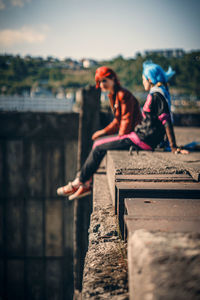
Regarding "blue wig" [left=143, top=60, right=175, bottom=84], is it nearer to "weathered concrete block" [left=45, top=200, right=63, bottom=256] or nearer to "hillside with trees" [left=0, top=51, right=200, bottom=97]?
"hillside with trees" [left=0, top=51, right=200, bottom=97]

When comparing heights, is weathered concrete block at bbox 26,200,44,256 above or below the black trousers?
below

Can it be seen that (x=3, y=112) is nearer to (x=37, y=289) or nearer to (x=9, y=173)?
(x=9, y=173)

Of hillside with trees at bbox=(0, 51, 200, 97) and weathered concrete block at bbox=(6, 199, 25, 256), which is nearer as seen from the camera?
hillside with trees at bbox=(0, 51, 200, 97)

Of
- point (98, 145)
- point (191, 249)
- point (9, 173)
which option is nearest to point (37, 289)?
point (9, 173)

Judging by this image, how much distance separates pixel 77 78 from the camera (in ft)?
178

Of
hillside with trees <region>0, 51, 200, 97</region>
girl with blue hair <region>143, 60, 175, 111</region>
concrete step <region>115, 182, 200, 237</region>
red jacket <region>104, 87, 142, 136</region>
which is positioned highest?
hillside with trees <region>0, 51, 200, 97</region>

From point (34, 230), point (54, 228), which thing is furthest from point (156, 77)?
point (34, 230)

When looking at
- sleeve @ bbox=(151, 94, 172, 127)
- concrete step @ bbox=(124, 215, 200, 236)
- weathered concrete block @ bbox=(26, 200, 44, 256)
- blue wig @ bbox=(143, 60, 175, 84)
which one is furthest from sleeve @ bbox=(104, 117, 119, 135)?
weathered concrete block @ bbox=(26, 200, 44, 256)

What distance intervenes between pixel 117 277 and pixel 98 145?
7.54ft

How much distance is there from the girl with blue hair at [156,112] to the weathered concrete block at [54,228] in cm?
268

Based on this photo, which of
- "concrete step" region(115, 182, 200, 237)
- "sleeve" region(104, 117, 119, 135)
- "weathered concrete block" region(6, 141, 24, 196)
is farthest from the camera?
"weathered concrete block" region(6, 141, 24, 196)

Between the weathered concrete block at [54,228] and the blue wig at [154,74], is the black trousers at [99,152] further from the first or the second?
the weathered concrete block at [54,228]

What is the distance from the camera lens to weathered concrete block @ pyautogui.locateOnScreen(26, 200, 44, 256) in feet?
16.7

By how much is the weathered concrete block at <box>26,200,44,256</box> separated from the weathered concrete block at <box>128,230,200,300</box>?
4384 mm
